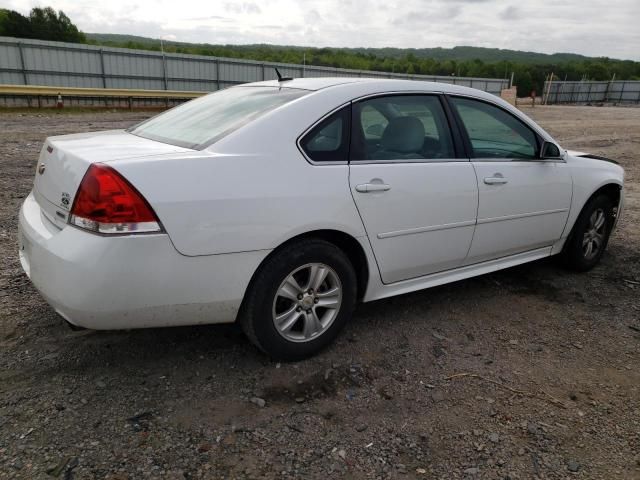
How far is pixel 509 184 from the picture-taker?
3891 mm

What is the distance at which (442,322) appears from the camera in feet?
12.5

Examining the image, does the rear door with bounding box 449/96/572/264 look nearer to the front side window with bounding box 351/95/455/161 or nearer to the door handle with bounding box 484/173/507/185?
the door handle with bounding box 484/173/507/185

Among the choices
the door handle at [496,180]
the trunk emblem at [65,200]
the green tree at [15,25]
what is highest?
the green tree at [15,25]

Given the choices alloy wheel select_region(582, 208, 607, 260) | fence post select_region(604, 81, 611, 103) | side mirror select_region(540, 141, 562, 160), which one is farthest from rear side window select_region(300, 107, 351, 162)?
fence post select_region(604, 81, 611, 103)

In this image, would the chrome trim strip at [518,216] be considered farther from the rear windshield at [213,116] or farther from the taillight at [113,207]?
the taillight at [113,207]

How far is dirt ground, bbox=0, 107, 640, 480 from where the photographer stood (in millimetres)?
2400

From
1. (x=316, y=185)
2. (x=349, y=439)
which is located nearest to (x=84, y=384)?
(x=349, y=439)

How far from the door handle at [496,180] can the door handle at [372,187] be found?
93cm

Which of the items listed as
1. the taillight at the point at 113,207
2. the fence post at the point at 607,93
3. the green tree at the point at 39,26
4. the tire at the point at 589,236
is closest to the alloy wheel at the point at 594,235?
the tire at the point at 589,236

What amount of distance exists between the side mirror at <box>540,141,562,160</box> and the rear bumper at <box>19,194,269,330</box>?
8.35ft

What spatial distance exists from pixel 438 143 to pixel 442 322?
125 centimetres

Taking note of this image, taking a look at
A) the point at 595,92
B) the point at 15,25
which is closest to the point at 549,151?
the point at 595,92

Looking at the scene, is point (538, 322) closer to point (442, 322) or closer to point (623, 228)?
point (442, 322)

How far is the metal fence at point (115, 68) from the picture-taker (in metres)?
21.4
